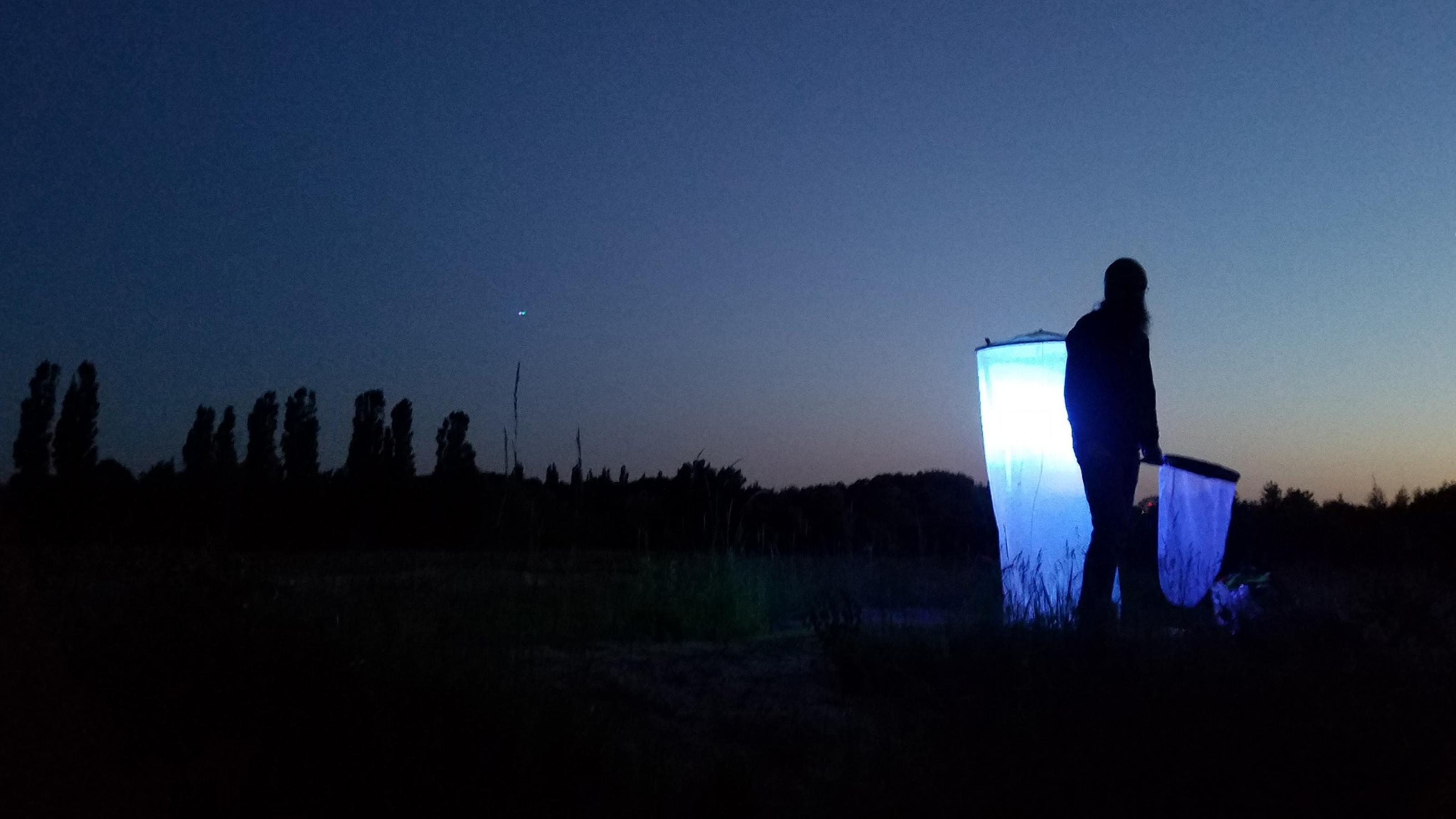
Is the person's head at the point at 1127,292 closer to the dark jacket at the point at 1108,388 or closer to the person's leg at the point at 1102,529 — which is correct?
the dark jacket at the point at 1108,388

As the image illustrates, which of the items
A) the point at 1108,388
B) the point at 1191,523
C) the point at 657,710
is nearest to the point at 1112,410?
→ the point at 1108,388

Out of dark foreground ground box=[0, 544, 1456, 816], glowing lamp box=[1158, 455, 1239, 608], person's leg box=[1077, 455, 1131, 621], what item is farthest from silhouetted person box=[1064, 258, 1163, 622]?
dark foreground ground box=[0, 544, 1456, 816]

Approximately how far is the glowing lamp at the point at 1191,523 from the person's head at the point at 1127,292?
96 centimetres

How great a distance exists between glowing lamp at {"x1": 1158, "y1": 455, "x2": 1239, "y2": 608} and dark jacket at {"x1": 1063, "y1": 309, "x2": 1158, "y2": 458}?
0.61 m

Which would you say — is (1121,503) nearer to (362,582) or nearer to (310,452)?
(362,582)

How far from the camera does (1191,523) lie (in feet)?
22.4

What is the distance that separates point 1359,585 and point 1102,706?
5.47 metres

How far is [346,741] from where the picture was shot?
3.51 metres

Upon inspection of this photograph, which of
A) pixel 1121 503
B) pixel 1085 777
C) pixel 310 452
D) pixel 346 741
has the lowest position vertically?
pixel 1085 777

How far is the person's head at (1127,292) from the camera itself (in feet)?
20.8

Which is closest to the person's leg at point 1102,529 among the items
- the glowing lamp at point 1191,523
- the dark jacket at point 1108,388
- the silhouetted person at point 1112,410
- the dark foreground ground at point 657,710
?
the silhouetted person at point 1112,410

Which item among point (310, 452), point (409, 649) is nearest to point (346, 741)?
point (409, 649)

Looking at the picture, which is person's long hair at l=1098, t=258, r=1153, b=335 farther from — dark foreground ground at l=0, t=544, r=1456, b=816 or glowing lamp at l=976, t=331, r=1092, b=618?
dark foreground ground at l=0, t=544, r=1456, b=816

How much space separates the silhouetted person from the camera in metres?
6.12
